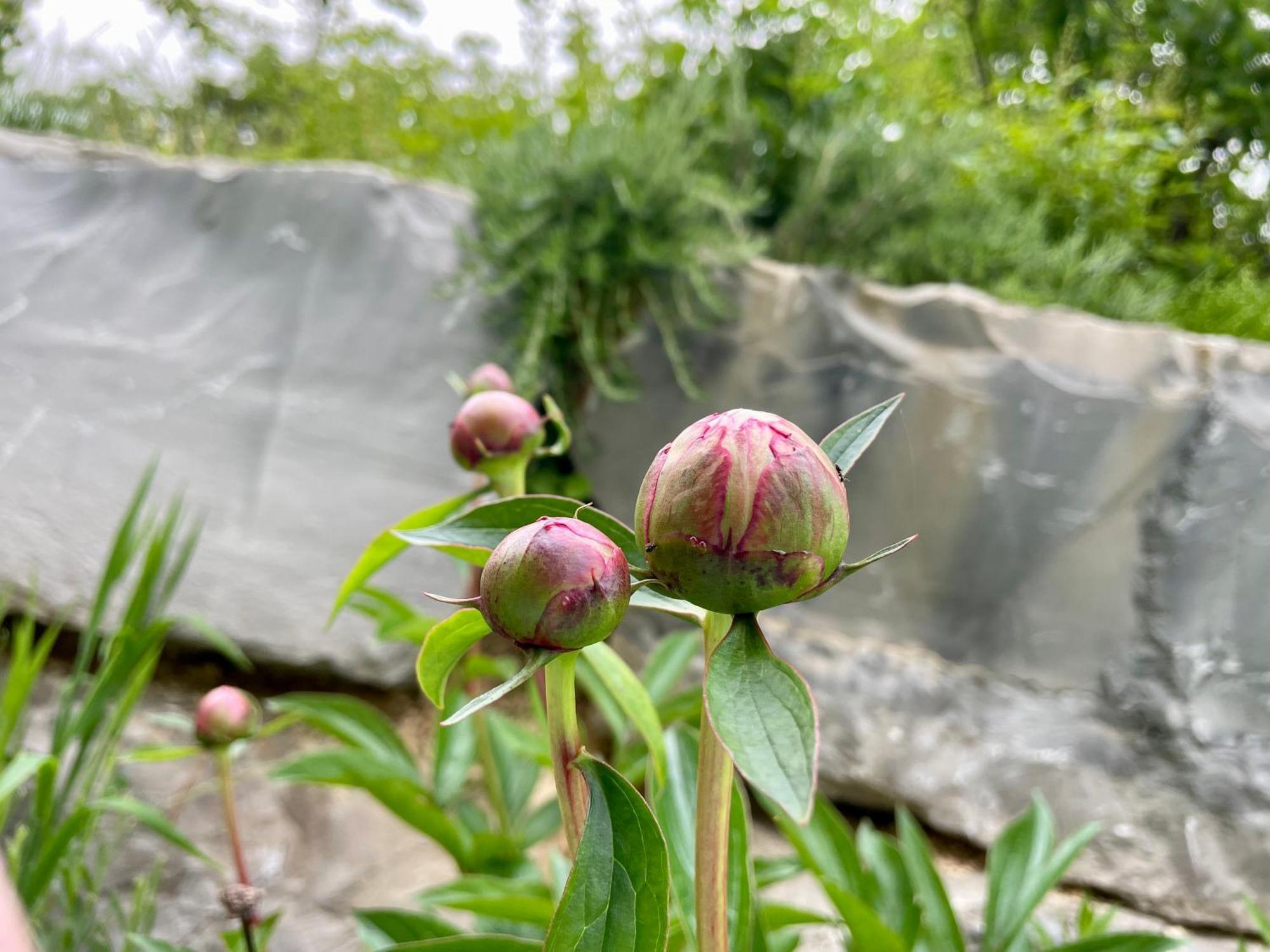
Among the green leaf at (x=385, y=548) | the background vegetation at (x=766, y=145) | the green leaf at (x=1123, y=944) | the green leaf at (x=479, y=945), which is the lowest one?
the green leaf at (x=1123, y=944)

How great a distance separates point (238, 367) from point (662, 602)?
4.71ft

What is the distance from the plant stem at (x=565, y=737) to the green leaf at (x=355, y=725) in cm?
63

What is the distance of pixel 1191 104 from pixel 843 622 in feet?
6.74

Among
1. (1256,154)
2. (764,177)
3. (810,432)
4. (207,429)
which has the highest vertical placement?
(1256,154)

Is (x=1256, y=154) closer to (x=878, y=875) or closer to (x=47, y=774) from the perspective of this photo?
(x=878, y=875)

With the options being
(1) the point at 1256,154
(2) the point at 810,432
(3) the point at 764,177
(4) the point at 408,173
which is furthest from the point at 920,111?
(1) the point at 1256,154

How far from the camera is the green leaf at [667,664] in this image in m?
0.97

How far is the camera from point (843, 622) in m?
1.44

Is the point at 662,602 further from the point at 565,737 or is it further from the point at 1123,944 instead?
the point at 1123,944

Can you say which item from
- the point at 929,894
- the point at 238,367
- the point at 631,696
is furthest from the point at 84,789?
the point at 238,367

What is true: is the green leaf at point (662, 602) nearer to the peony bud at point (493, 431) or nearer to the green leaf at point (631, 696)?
the green leaf at point (631, 696)

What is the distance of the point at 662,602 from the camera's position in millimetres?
347

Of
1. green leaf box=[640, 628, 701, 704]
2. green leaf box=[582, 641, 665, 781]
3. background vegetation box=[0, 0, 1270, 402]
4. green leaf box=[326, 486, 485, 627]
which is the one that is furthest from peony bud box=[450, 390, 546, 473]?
background vegetation box=[0, 0, 1270, 402]

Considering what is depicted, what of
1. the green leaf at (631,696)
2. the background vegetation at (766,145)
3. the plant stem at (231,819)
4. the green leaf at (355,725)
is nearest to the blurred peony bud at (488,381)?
the green leaf at (631,696)
